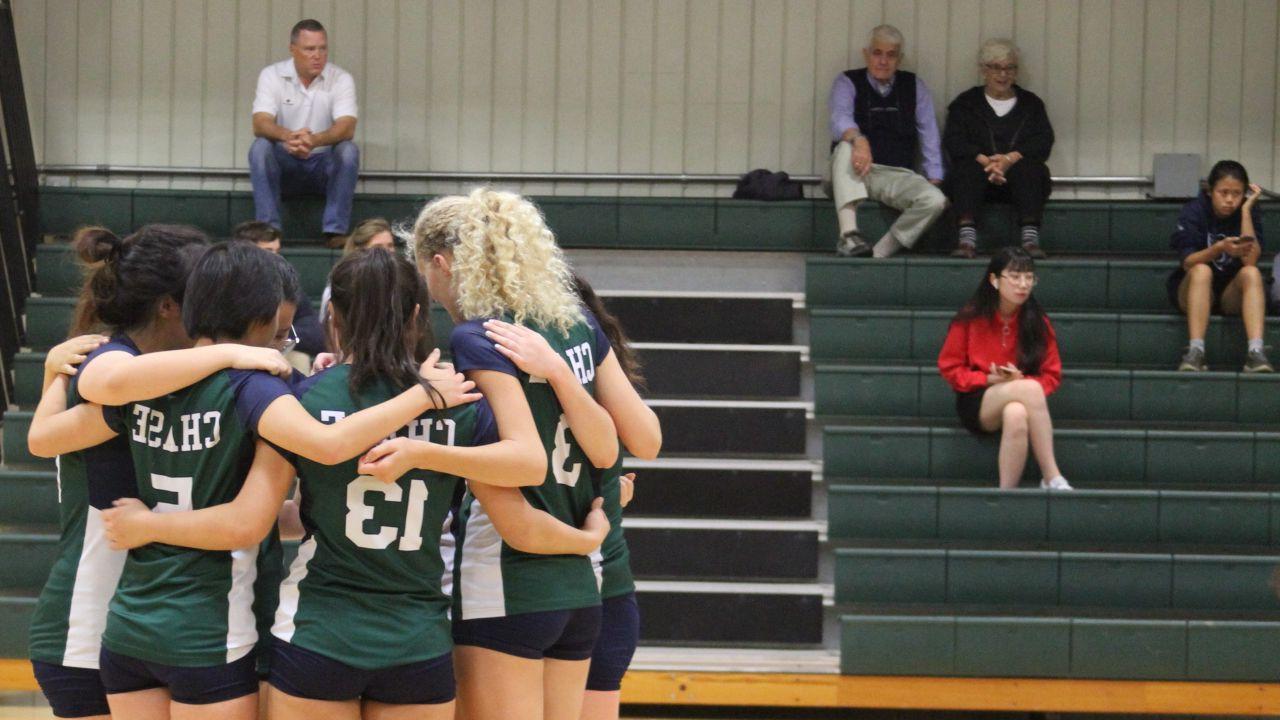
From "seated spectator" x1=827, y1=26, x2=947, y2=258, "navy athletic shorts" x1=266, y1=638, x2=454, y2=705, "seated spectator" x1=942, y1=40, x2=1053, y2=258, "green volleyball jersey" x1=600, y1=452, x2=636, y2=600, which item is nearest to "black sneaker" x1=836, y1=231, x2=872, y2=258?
"seated spectator" x1=827, y1=26, x2=947, y2=258

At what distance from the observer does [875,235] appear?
683 centimetres

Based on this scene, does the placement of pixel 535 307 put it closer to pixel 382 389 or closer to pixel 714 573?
pixel 382 389

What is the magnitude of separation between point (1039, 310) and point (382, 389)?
13.1 ft

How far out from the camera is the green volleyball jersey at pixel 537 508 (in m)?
2.17

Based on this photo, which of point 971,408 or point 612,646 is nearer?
point 612,646

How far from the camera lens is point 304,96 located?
6676 millimetres

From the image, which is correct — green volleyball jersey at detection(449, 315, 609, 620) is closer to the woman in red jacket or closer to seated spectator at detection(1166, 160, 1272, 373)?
the woman in red jacket

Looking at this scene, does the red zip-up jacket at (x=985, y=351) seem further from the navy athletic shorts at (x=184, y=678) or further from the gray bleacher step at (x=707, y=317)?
the navy athletic shorts at (x=184, y=678)

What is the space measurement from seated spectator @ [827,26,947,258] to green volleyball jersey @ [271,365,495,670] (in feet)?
15.6

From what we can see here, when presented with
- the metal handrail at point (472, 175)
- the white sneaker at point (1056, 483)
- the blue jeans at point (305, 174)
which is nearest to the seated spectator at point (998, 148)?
the metal handrail at point (472, 175)

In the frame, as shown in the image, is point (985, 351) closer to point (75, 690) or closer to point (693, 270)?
point (693, 270)

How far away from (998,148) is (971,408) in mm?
1990

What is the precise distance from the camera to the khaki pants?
657 cm

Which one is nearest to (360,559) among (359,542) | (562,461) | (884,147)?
(359,542)
